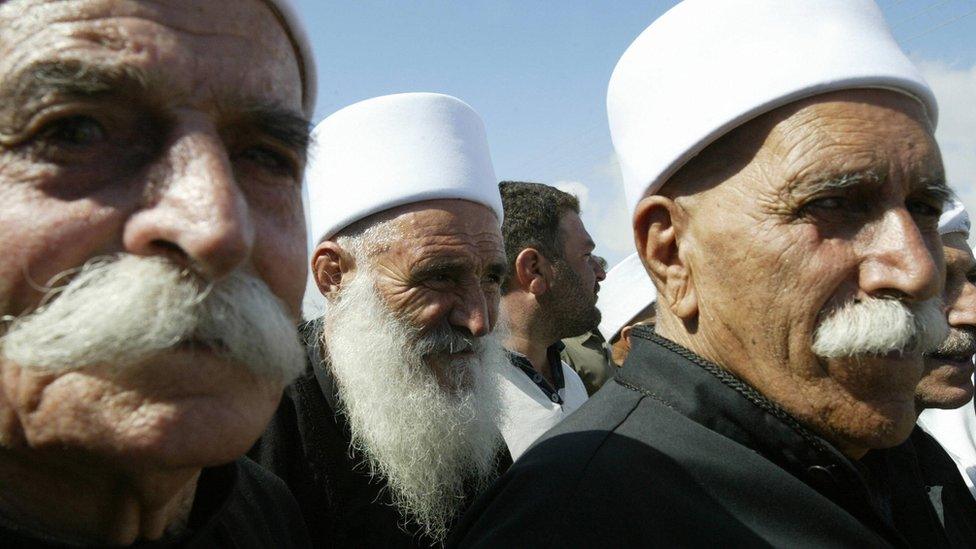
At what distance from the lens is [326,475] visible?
3332mm

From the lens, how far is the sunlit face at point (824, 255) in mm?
2016

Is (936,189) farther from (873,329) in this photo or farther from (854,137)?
(873,329)

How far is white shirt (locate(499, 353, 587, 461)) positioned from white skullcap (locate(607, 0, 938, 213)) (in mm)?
2719

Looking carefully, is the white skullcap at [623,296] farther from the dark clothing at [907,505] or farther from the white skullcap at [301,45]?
the white skullcap at [301,45]

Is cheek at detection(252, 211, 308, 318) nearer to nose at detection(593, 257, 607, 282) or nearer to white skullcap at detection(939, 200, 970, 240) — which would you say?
white skullcap at detection(939, 200, 970, 240)

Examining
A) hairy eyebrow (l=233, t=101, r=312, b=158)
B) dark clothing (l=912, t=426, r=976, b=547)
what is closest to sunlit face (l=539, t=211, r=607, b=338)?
dark clothing (l=912, t=426, r=976, b=547)

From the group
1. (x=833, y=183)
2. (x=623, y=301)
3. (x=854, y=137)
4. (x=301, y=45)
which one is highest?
(x=301, y=45)

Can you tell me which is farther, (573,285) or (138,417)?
(573,285)

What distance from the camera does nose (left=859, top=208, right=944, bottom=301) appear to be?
198cm

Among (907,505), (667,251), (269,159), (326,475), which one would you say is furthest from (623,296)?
(269,159)

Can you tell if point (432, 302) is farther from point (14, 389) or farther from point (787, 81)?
point (14, 389)

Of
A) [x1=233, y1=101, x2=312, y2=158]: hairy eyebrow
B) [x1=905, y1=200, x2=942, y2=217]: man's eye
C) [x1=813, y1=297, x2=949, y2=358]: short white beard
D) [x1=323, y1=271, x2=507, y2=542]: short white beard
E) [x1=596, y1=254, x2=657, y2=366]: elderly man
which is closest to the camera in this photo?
[x1=233, y1=101, x2=312, y2=158]: hairy eyebrow

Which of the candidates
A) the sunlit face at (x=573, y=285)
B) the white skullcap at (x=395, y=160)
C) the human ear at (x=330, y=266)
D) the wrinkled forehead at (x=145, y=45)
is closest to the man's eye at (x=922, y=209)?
the wrinkled forehead at (x=145, y=45)

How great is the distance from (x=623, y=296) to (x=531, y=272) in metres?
3.23
